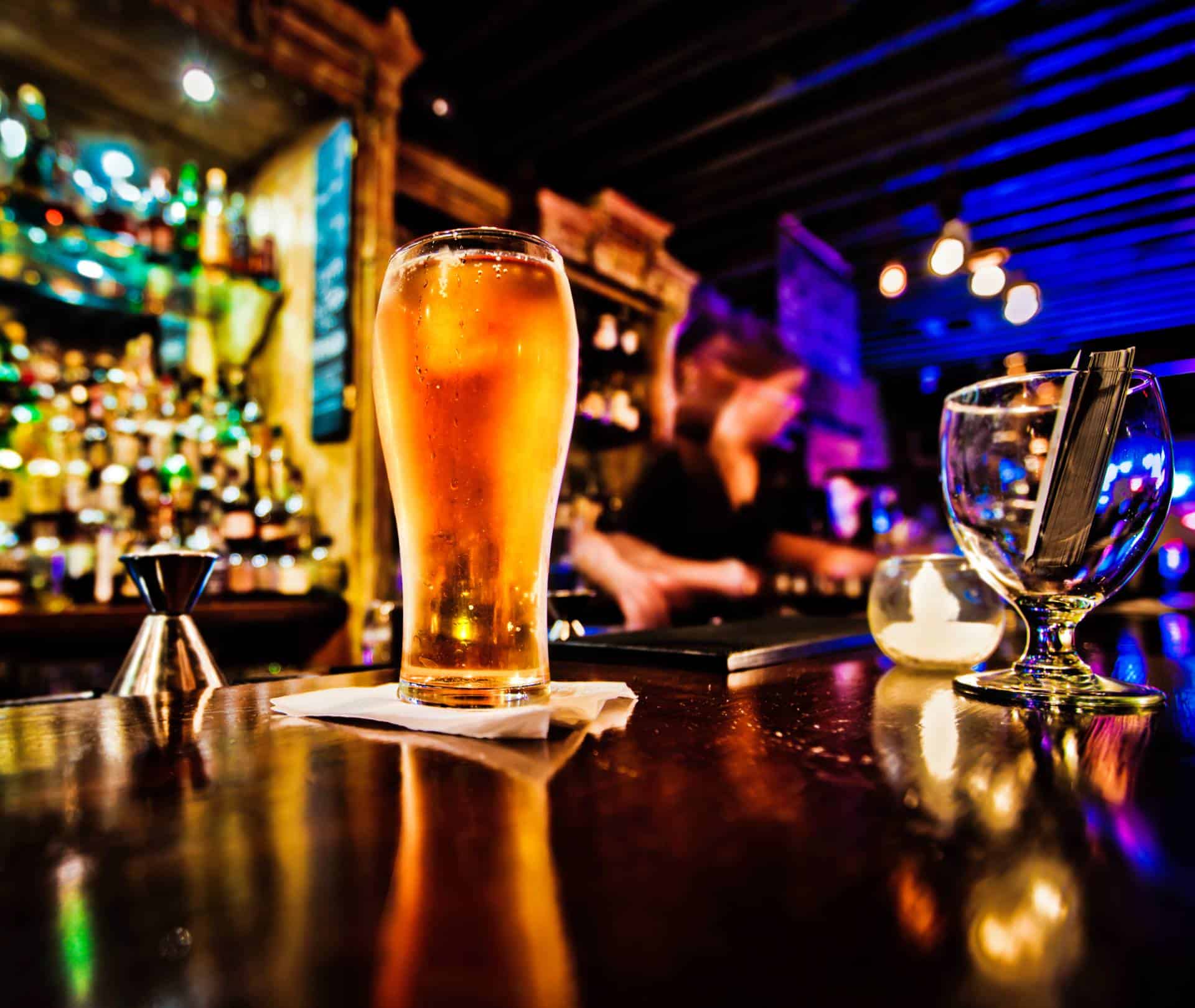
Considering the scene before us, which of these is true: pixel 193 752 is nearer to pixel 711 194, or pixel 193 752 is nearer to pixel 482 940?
pixel 482 940

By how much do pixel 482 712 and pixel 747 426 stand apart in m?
4.71

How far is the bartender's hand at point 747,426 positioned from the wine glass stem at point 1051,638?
3857mm

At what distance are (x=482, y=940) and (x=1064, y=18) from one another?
4.02 m

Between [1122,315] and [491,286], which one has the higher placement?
[1122,315]

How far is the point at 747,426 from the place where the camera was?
16.6 feet

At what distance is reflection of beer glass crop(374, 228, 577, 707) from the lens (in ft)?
1.82

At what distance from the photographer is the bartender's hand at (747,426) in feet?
15.8

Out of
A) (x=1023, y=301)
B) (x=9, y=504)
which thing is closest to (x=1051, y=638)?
(x=9, y=504)

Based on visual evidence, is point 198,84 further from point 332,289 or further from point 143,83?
point 332,289

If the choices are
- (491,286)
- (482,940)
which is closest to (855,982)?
(482,940)

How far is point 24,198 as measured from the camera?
2.51 m

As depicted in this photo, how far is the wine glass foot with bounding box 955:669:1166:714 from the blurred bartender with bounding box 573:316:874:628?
3352mm

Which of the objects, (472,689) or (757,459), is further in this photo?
(757,459)

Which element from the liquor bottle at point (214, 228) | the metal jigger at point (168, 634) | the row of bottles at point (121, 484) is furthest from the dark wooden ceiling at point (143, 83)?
the metal jigger at point (168, 634)
